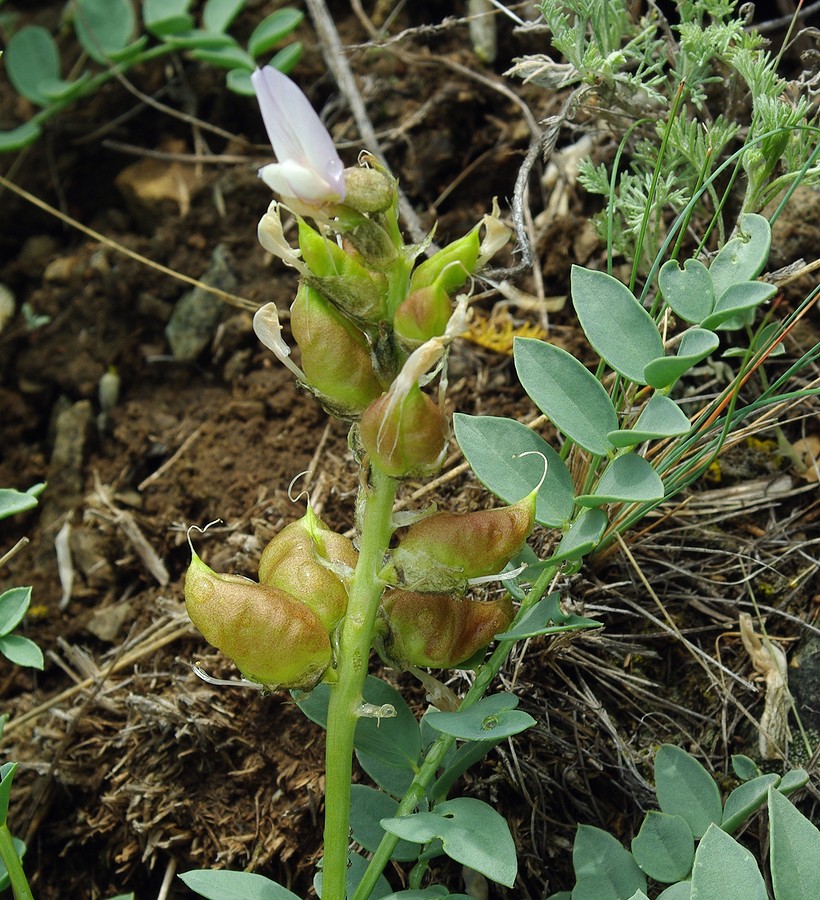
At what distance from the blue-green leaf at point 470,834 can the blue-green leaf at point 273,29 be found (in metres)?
2.01

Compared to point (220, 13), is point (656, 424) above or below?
below

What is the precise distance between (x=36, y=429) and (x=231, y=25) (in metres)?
1.26

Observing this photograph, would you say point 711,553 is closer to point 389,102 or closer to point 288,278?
point 288,278

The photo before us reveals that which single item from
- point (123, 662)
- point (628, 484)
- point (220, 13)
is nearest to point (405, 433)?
point (628, 484)

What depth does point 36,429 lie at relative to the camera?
8.54ft

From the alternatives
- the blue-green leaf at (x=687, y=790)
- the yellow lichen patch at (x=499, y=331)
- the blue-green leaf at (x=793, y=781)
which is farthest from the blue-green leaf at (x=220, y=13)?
the blue-green leaf at (x=793, y=781)

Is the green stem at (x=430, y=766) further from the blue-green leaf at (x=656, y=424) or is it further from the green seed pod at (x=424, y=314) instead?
the green seed pod at (x=424, y=314)

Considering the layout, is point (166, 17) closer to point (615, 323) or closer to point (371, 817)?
point (615, 323)

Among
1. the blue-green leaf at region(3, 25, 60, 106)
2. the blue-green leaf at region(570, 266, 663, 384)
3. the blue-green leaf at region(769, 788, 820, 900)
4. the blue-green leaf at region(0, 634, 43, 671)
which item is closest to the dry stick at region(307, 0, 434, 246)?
the blue-green leaf at region(3, 25, 60, 106)

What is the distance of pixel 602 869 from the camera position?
1406 mm

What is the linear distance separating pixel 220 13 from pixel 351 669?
2041mm

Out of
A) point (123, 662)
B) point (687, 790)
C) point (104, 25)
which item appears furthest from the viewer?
point (104, 25)

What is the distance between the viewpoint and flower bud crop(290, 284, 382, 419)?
4.02 ft

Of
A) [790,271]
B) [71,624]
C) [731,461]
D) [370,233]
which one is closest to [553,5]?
[790,271]
